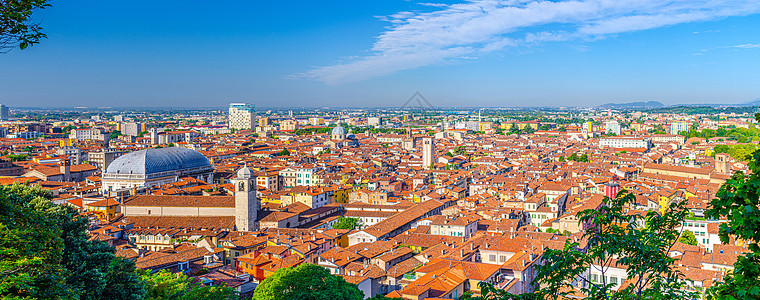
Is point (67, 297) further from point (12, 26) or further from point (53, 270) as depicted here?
point (12, 26)

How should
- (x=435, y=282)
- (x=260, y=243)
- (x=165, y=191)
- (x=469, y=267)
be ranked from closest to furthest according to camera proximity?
(x=435, y=282)
(x=469, y=267)
(x=260, y=243)
(x=165, y=191)

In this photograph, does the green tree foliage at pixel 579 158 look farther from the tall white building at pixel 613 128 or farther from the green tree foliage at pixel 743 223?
the green tree foliage at pixel 743 223

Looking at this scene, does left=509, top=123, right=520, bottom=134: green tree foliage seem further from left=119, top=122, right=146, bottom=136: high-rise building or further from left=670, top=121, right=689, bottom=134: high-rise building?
left=119, top=122, right=146, bottom=136: high-rise building

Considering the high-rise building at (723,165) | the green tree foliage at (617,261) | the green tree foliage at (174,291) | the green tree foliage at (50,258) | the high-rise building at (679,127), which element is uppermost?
the green tree foliage at (617,261)

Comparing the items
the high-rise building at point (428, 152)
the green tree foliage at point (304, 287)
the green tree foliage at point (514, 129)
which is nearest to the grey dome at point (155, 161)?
the high-rise building at point (428, 152)

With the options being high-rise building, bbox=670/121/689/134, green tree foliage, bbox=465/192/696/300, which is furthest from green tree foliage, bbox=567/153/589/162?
green tree foliage, bbox=465/192/696/300

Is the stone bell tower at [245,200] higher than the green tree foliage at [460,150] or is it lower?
higher

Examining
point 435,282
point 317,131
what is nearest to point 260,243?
point 435,282
